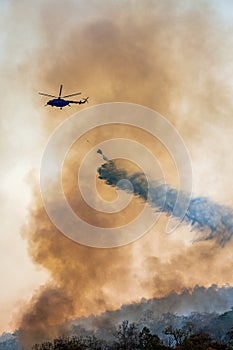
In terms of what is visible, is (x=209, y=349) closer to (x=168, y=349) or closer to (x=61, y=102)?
(x=168, y=349)

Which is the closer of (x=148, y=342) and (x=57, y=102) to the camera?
(x=148, y=342)

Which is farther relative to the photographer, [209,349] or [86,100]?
[86,100]

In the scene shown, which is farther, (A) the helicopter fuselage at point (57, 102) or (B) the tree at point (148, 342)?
(A) the helicopter fuselage at point (57, 102)

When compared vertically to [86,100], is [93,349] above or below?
below

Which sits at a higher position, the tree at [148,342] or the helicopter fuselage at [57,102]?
the helicopter fuselage at [57,102]

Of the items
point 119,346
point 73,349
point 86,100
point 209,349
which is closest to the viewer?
point 209,349

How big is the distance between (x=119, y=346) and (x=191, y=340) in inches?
850

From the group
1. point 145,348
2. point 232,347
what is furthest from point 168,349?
point 232,347

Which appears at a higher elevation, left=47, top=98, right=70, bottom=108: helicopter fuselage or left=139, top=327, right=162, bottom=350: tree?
left=47, top=98, right=70, bottom=108: helicopter fuselage

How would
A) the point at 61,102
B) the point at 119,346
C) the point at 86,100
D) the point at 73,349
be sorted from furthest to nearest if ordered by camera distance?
the point at 86,100
the point at 61,102
the point at 119,346
the point at 73,349

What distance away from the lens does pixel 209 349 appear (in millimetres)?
85250

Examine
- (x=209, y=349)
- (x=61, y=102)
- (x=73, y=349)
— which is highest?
(x=61, y=102)

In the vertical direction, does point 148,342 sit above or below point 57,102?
below

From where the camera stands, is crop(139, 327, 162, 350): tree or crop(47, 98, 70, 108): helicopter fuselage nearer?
crop(139, 327, 162, 350): tree
